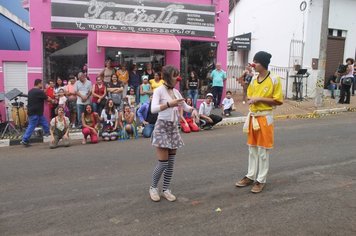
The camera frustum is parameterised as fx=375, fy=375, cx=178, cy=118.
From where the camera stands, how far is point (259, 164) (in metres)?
5.17

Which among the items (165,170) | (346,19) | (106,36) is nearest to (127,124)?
(106,36)

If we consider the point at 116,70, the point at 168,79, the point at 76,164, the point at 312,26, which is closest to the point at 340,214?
the point at 168,79

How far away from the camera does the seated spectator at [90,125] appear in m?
9.77

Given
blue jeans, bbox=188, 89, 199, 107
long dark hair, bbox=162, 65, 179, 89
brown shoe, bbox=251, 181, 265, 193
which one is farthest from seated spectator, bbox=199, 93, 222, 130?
long dark hair, bbox=162, 65, 179, 89

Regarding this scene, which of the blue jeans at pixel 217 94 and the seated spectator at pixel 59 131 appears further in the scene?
the blue jeans at pixel 217 94

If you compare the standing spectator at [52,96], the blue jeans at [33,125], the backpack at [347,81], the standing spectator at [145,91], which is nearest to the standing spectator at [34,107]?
the blue jeans at [33,125]

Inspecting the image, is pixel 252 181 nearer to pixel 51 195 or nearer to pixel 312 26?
pixel 51 195

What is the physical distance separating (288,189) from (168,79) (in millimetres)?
2251

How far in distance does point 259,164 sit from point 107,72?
8.60m

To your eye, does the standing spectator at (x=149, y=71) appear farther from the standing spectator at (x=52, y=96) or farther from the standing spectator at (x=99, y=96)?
the standing spectator at (x=52, y=96)

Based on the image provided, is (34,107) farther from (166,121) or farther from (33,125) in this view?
(166,121)

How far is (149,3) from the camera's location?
44.7 ft

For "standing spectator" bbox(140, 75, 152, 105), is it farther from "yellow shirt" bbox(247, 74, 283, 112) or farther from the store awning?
"yellow shirt" bbox(247, 74, 283, 112)

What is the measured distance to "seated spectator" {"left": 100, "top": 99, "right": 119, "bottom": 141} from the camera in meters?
10.0
